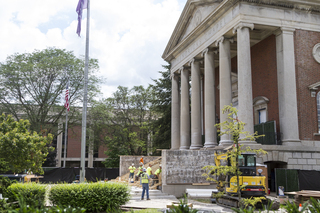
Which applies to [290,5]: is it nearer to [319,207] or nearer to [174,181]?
[174,181]

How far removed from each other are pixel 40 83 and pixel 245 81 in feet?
97.7

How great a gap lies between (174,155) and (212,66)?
11.2 meters

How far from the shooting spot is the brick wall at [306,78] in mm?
25531

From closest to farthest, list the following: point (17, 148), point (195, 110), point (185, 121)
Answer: point (17, 148) < point (195, 110) < point (185, 121)

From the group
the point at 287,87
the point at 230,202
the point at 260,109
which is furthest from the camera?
the point at 260,109

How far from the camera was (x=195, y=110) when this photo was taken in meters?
33.0

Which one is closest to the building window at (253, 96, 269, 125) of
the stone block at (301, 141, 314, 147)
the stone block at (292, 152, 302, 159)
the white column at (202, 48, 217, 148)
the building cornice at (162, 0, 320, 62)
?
the white column at (202, 48, 217, 148)

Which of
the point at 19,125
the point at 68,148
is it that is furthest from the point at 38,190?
the point at 68,148

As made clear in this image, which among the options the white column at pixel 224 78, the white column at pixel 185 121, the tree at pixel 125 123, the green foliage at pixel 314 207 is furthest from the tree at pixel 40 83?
the green foliage at pixel 314 207

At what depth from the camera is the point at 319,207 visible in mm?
7559

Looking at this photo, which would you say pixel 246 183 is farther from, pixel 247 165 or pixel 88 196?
pixel 88 196

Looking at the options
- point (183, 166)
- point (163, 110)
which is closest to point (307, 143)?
point (183, 166)

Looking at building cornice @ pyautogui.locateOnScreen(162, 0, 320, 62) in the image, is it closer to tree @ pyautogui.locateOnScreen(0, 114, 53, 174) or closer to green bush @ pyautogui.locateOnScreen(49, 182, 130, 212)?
tree @ pyautogui.locateOnScreen(0, 114, 53, 174)

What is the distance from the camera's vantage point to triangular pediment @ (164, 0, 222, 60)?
30.6 m
